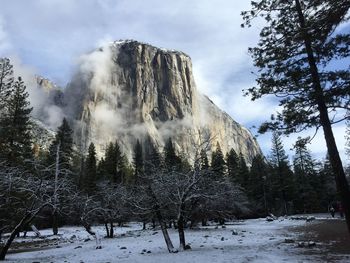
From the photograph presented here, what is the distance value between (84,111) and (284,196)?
103 meters

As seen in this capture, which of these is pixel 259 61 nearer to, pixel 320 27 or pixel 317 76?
pixel 317 76

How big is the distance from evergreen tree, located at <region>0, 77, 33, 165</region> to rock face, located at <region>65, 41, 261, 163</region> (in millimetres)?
104324

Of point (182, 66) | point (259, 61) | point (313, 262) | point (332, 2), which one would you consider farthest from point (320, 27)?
point (182, 66)

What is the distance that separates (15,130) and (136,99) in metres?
123

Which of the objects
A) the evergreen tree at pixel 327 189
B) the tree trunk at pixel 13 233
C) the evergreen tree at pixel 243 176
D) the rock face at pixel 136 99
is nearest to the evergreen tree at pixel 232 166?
the evergreen tree at pixel 243 176

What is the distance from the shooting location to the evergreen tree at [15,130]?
32.0m

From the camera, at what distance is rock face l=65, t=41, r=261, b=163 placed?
145 m

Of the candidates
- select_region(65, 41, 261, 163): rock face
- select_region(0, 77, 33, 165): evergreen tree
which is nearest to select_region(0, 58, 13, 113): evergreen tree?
select_region(0, 77, 33, 165): evergreen tree

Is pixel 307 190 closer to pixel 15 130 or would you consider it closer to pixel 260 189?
pixel 260 189

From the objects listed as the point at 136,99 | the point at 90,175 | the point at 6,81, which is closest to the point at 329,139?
the point at 6,81

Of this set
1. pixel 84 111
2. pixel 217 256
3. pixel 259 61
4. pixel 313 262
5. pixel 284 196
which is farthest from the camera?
pixel 84 111

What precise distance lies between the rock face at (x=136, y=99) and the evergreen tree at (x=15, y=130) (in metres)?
104

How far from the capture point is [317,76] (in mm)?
12562

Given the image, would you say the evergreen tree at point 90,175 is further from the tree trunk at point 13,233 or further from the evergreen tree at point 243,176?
the tree trunk at point 13,233
